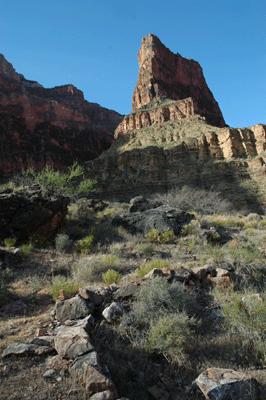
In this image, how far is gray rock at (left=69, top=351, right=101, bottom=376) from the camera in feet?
8.56

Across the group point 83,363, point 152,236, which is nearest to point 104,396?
point 83,363

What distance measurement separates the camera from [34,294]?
4.85m

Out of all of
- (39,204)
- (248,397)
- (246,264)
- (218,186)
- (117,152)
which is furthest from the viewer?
(117,152)

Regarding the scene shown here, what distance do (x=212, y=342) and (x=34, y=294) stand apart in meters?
3.62

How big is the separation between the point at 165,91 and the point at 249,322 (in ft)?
255

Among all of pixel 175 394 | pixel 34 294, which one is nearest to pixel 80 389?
pixel 175 394

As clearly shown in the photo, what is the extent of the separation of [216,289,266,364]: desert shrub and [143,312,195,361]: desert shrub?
0.76 m

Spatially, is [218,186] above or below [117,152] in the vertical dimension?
below

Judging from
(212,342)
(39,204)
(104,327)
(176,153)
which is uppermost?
(176,153)

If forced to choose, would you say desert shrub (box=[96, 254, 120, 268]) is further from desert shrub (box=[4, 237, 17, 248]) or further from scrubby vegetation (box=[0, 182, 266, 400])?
desert shrub (box=[4, 237, 17, 248])

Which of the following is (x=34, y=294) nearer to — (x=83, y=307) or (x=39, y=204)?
(x=83, y=307)

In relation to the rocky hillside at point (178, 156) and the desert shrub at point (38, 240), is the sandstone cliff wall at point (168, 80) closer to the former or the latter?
the rocky hillside at point (178, 156)

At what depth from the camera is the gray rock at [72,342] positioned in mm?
2867

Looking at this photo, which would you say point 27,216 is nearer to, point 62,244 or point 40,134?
point 62,244
